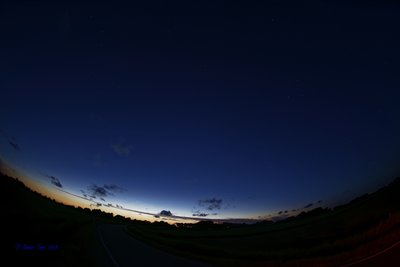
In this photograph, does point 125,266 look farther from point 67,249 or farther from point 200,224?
point 200,224

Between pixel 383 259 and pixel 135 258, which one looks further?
pixel 135 258

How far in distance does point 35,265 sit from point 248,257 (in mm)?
13299

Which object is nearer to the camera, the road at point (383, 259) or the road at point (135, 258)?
the road at point (383, 259)

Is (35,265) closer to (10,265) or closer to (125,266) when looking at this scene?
(10,265)

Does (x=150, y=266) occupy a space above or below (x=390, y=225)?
below

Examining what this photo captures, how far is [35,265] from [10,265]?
3.53 ft

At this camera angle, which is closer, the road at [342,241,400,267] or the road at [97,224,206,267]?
the road at [342,241,400,267]

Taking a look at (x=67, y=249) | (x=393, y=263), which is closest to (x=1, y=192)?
(x=67, y=249)

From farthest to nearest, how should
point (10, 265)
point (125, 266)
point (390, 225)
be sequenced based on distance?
point (390, 225) → point (125, 266) → point (10, 265)

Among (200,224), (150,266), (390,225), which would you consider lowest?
(150,266)

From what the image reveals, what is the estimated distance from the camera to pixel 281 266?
1295cm

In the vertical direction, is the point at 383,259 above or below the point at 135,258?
above

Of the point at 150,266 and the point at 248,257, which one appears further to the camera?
the point at 248,257

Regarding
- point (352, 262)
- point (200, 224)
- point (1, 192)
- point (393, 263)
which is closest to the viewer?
point (393, 263)
